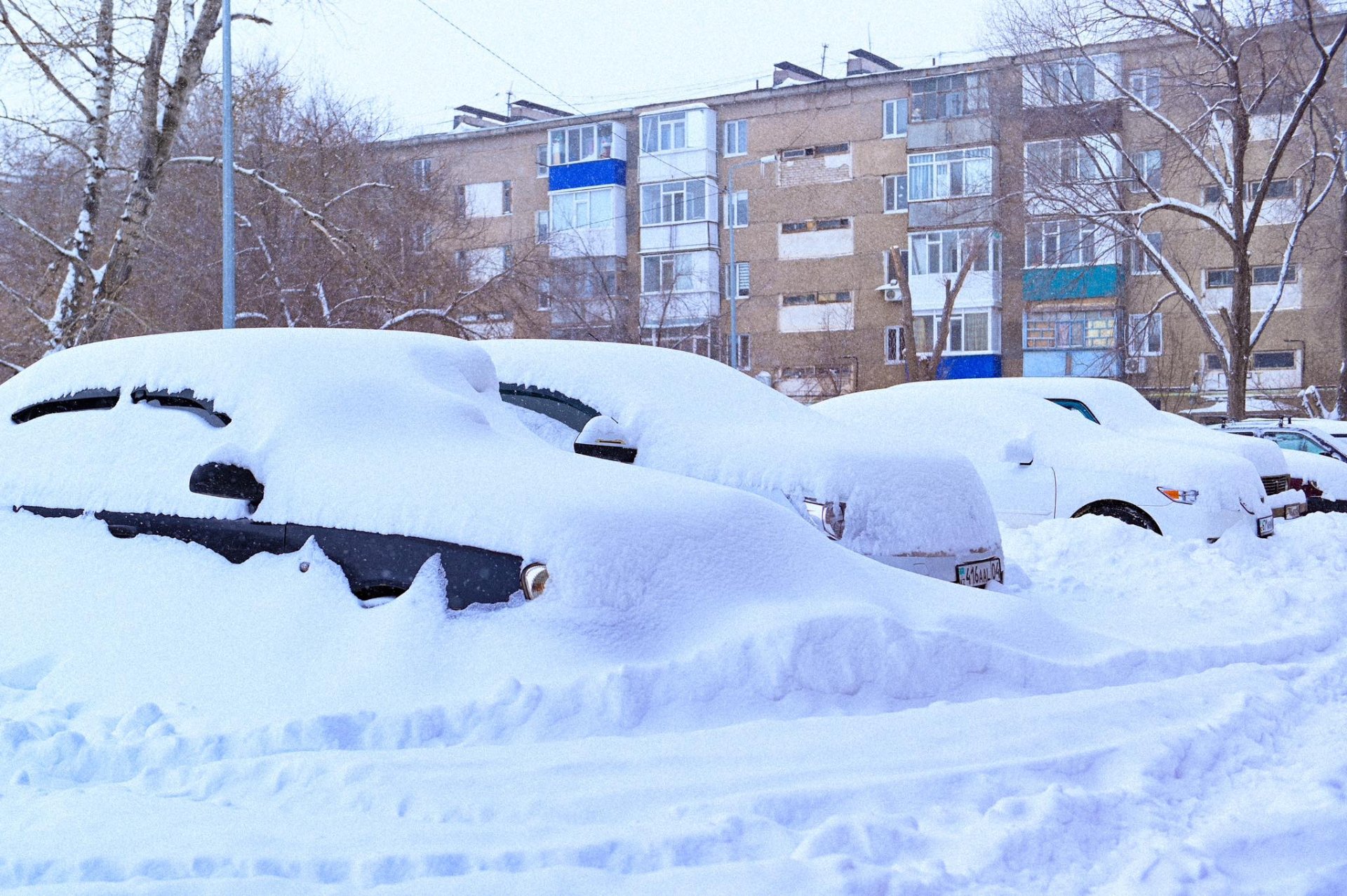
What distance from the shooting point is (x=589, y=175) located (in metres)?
49.2

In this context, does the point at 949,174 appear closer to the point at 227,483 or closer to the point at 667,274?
the point at 667,274

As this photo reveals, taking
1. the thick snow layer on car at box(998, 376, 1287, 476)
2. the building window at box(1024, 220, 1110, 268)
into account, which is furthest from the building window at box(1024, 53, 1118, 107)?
the thick snow layer on car at box(998, 376, 1287, 476)

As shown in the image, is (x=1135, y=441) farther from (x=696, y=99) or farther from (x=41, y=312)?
A: (x=696, y=99)

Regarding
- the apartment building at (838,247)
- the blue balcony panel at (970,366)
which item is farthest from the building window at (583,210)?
the blue balcony panel at (970,366)

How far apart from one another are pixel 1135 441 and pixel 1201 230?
114ft

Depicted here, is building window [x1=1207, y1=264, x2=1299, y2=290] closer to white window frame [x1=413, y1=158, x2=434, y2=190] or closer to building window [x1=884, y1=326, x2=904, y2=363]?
building window [x1=884, y1=326, x2=904, y2=363]

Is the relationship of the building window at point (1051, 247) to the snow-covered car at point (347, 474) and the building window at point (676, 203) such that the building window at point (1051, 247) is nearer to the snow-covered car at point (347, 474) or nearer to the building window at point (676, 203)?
the building window at point (676, 203)

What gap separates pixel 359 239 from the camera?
19141mm

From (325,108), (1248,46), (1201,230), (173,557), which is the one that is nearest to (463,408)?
(173,557)

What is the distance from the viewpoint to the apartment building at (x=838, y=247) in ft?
135

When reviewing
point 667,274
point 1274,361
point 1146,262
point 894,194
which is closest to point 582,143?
point 667,274

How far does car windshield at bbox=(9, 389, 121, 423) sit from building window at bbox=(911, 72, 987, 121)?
39423 mm

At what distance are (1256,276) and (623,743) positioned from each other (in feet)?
139

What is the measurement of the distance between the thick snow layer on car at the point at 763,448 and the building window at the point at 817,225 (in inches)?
1597
